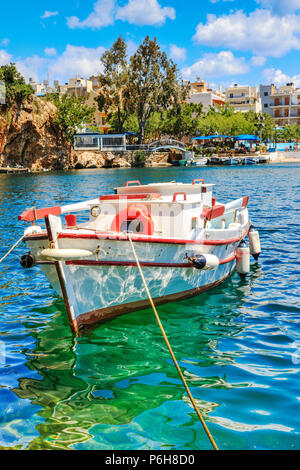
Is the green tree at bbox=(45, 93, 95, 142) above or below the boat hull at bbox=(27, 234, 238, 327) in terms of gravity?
above

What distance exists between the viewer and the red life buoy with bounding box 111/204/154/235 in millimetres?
8927

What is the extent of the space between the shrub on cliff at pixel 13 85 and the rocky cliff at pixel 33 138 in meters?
1.31

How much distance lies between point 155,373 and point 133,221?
3.44m

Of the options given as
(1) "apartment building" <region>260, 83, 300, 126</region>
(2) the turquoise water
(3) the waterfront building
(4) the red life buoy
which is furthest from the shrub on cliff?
(1) "apartment building" <region>260, 83, 300, 126</region>

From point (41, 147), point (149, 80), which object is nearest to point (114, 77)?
point (149, 80)

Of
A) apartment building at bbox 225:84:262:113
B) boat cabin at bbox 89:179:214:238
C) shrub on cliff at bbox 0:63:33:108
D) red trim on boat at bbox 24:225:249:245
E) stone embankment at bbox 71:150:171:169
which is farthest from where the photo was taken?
apartment building at bbox 225:84:262:113

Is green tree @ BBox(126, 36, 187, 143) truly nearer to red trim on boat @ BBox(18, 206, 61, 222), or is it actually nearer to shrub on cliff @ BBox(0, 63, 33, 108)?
shrub on cliff @ BBox(0, 63, 33, 108)

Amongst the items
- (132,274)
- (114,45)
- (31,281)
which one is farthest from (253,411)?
(114,45)

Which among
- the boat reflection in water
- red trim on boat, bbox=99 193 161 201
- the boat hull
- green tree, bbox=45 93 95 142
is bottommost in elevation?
the boat reflection in water

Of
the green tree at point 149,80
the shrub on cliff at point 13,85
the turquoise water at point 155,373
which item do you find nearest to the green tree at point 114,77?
the green tree at point 149,80

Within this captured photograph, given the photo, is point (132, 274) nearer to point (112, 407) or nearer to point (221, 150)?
point (112, 407)

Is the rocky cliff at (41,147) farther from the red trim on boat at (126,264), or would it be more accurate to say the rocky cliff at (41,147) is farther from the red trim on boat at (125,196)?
the red trim on boat at (126,264)

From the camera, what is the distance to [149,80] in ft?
245

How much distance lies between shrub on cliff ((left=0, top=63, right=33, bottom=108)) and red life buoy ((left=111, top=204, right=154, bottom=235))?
61.2m
